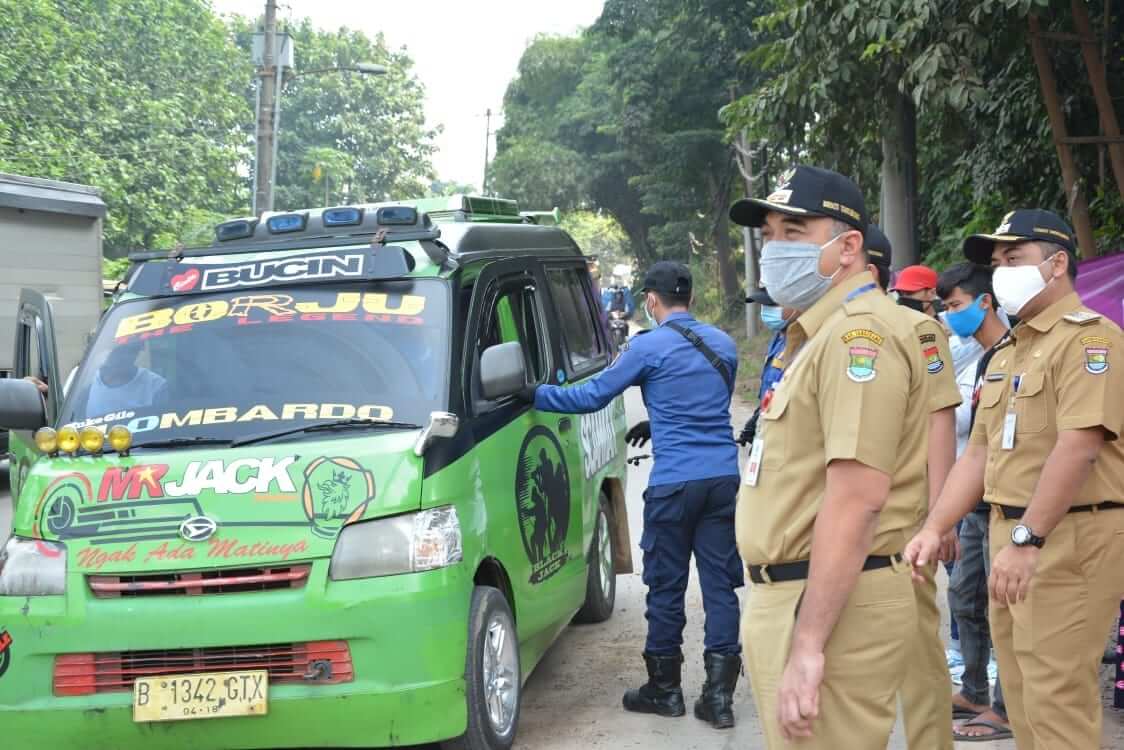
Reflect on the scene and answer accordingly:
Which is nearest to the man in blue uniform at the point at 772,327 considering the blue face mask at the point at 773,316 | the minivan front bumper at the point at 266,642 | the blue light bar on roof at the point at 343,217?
the blue face mask at the point at 773,316

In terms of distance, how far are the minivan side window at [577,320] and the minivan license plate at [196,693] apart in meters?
2.79

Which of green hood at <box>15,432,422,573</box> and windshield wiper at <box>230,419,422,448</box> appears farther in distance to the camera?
windshield wiper at <box>230,419,422,448</box>

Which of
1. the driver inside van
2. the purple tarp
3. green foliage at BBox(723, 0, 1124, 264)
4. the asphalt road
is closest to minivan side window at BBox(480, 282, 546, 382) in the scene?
the driver inside van

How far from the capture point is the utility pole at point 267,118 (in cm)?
2106

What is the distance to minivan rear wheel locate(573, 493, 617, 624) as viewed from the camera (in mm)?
6883

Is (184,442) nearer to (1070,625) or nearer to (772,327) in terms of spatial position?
(772,327)

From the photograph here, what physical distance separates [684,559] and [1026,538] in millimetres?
2043

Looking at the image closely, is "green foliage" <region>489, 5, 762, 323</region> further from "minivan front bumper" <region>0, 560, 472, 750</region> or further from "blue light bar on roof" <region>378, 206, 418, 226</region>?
"minivan front bumper" <region>0, 560, 472, 750</region>

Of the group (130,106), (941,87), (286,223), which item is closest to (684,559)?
(286,223)

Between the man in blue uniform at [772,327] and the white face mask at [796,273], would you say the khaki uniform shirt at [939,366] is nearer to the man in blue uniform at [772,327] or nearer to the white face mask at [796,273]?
the man in blue uniform at [772,327]

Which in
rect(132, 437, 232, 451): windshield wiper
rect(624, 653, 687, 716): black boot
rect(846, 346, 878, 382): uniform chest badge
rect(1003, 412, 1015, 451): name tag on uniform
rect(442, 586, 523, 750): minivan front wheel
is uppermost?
rect(846, 346, 878, 382): uniform chest badge

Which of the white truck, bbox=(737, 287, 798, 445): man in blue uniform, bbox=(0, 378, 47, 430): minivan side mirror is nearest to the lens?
bbox=(0, 378, 47, 430): minivan side mirror

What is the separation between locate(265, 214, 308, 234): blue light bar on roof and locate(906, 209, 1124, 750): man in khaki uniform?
3.02m

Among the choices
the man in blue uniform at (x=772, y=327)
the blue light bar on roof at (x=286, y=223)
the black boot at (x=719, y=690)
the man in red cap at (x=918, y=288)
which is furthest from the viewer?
the man in red cap at (x=918, y=288)
